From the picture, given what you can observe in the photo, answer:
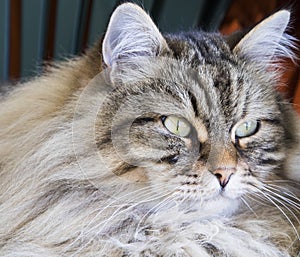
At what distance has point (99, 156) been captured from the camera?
3.34 ft

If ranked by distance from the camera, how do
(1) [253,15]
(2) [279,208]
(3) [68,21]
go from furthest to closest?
(3) [68,21] → (1) [253,15] → (2) [279,208]

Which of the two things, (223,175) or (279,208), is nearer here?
(223,175)

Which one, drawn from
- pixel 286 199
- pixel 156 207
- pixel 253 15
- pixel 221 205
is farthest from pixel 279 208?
pixel 253 15

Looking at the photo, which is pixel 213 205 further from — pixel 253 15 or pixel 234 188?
pixel 253 15

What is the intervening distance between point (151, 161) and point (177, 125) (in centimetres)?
8

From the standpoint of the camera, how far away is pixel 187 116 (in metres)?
1.01

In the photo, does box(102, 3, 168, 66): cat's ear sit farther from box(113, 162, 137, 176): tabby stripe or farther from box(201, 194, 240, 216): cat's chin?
box(201, 194, 240, 216): cat's chin

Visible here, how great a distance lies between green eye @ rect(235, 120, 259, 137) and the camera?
41.0 inches

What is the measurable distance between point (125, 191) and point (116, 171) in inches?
1.6

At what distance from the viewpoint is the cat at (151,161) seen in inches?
39.0

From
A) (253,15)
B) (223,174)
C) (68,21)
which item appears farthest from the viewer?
(68,21)

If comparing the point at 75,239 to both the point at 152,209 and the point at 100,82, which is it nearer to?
the point at 152,209

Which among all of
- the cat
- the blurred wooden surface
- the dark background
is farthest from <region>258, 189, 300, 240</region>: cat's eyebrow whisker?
the dark background

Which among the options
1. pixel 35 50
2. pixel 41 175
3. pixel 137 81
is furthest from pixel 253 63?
pixel 35 50
